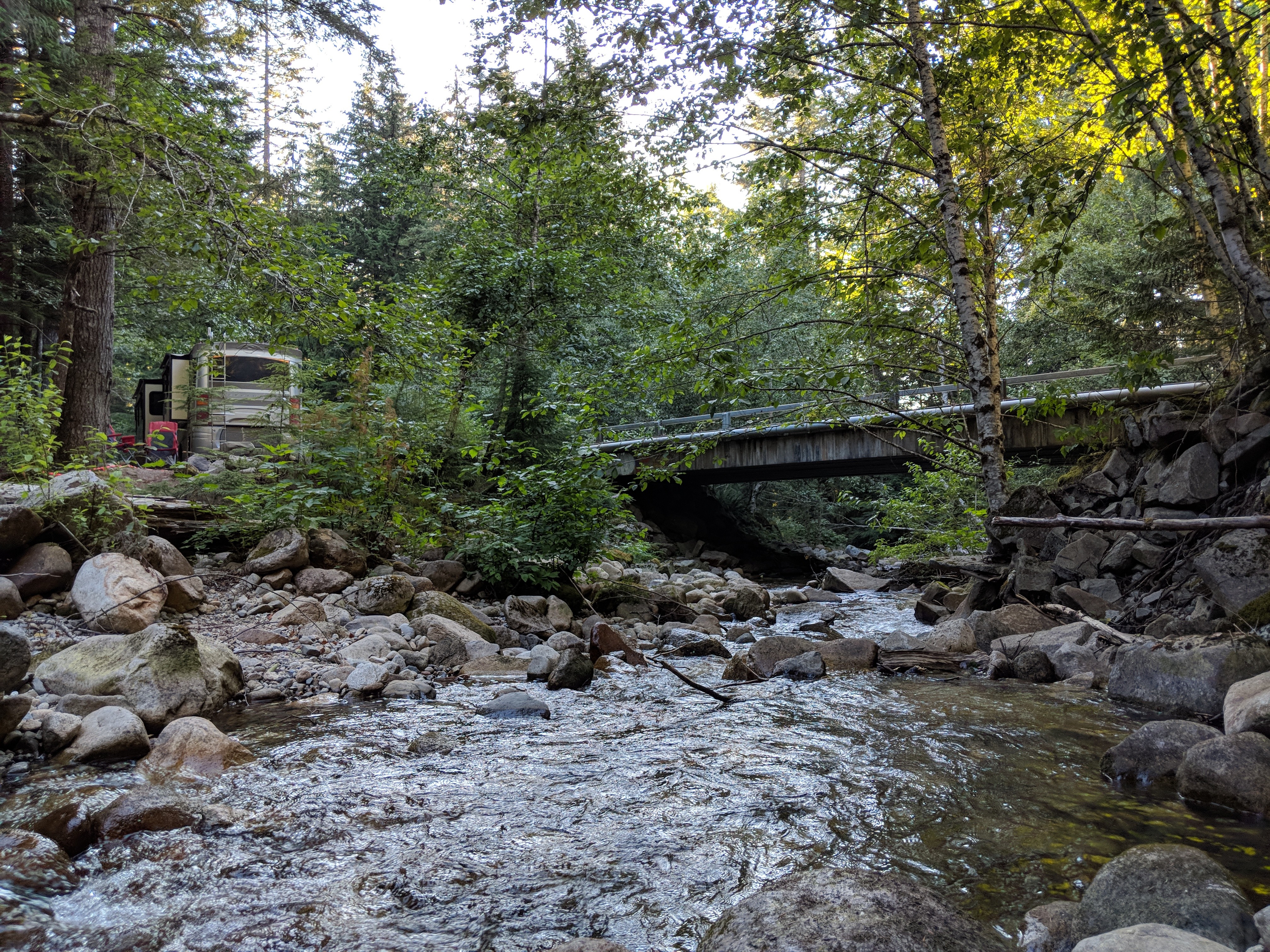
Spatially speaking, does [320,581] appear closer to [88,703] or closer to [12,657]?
[88,703]

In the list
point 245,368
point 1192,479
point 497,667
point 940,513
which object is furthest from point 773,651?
point 245,368

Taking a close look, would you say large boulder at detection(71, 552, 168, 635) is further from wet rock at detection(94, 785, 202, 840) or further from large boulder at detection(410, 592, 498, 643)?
wet rock at detection(94, 785, 202, 840)

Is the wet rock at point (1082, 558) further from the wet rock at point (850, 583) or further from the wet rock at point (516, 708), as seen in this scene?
the wet rock at point (850, 583)

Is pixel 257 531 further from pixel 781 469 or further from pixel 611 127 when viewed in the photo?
pixel 781 469

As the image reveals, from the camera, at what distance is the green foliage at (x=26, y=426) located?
22.6 feet

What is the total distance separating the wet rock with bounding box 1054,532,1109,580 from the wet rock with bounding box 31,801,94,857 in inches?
346

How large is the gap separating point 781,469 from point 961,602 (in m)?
9.91

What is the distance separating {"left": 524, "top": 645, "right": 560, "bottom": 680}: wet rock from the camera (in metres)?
6.68

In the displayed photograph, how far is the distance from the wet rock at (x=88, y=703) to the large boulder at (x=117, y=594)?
1250mm

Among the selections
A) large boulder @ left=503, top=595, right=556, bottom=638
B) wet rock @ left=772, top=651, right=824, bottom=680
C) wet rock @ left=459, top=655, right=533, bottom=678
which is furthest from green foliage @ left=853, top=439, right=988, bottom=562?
wet rock @ left=459, top=655, right=533, bottom=678

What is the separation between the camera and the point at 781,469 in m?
19.8

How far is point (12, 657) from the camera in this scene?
3969 millimetres

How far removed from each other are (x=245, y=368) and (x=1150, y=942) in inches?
794

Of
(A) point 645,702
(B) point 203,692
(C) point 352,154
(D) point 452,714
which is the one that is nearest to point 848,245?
(A) point 645,702
